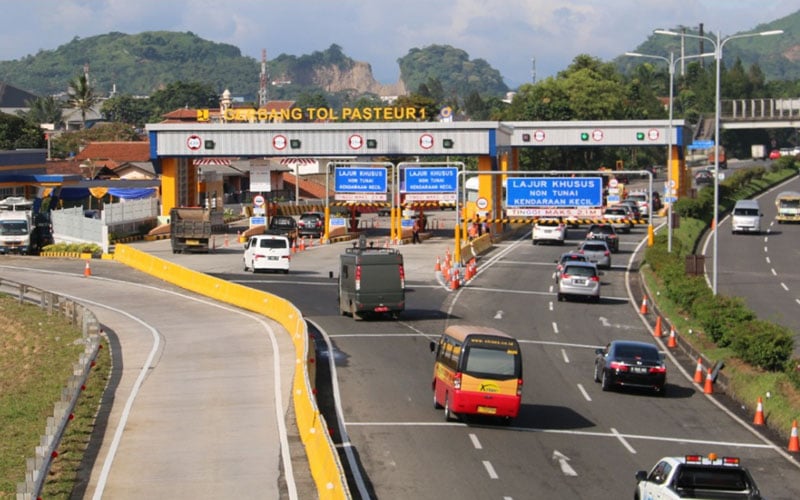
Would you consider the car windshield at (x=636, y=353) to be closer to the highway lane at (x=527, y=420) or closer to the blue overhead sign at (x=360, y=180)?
the highway lane at (x=527, y=420)

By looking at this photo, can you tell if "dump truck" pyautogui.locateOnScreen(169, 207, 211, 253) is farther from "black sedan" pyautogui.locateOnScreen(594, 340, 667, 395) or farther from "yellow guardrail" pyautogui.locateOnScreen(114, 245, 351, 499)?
"black sedan" pyautogui.locateOnScreen(594, 340, 667, 395)

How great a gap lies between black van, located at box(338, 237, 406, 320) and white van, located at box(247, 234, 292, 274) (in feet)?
52.5

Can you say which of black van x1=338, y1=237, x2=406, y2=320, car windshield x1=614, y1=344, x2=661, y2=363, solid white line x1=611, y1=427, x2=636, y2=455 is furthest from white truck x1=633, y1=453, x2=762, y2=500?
black van x1=338, y1=237, x2=406, y2=320

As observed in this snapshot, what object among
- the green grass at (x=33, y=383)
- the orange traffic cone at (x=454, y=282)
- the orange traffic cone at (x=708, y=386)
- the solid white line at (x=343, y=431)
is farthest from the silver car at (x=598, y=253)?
the orange traffic cone at (x=708, y=386)

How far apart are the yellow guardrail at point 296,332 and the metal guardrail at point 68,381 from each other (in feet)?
15.5

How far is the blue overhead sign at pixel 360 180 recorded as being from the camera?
→ 77.6 meters

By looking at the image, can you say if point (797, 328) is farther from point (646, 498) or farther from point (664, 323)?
point (646, 498)

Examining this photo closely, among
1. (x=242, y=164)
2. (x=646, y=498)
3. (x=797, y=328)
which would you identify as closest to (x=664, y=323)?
(x=797, y=328)

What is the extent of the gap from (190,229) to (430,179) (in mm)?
14585

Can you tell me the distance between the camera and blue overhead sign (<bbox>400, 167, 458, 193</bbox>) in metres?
74.6

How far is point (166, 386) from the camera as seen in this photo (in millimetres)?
33219

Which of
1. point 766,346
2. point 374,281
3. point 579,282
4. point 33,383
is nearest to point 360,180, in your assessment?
point 579,282

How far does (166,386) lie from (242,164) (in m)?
97.9

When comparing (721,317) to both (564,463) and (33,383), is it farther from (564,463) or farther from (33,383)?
(33,383)
